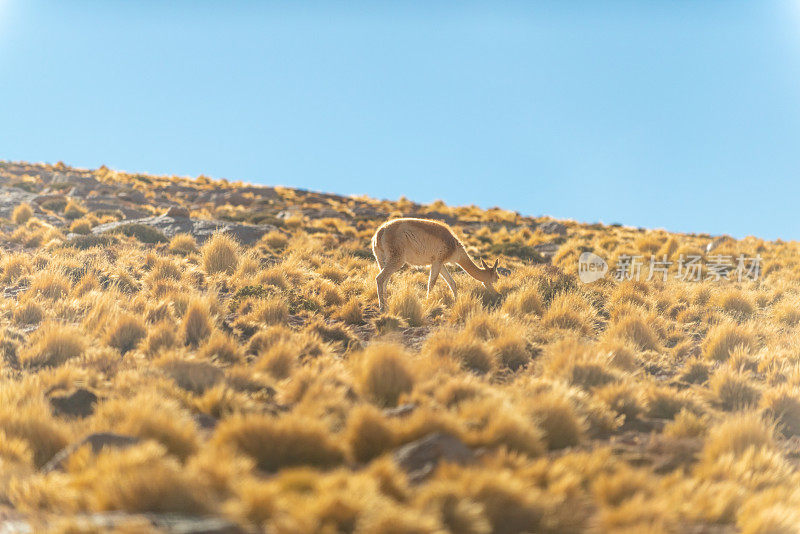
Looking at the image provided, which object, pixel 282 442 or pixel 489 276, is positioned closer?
pixel 282 442

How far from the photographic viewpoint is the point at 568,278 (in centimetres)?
1325

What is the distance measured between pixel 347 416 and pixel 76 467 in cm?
190

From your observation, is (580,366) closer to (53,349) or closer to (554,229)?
(53,349)

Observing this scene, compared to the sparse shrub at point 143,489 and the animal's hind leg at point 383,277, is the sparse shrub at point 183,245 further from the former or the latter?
the sparse shrub at point 143,489

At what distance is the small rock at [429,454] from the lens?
3.57 metres

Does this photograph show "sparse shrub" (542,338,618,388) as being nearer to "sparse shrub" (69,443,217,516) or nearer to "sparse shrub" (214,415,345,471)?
"sparse shrub" (214,415,345,471)

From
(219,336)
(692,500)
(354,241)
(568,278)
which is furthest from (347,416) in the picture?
(354,241)

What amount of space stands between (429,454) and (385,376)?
65.0 inches

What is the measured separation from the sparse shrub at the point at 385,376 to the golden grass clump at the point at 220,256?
755 cm

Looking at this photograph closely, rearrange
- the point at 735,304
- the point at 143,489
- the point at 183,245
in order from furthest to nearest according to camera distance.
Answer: the point at 183,245 → the point at 735,304 → the point at 143,489

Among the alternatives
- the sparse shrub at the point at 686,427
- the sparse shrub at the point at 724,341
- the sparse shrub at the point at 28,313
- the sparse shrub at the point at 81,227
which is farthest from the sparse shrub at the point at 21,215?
the sparse shrub at the point at 686,427

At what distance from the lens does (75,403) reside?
16.7 ft

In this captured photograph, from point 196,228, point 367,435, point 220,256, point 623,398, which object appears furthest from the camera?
point 196,228

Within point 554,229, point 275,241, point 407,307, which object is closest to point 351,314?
point 407,307
